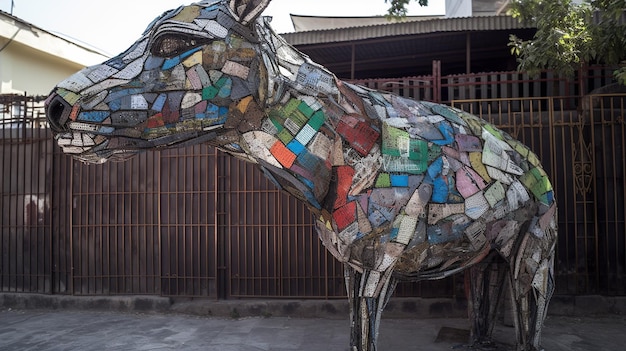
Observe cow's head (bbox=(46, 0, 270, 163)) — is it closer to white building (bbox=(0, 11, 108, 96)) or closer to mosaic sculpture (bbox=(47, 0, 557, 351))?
mosaic sculpture (bbox=(47, 0, 557, 351))

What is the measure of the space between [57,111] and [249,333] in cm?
376

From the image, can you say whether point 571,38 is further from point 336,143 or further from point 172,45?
point 172,45

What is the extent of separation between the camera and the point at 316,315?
245 inches

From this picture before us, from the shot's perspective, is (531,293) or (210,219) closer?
(531,293)

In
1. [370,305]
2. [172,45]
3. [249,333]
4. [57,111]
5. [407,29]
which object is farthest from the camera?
[407,29]

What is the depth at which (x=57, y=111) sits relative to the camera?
2.37m

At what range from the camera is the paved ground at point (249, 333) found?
192 inches

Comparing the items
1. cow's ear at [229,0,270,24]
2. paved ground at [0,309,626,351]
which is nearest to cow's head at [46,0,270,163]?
cow's ear at [229,0,270,24]

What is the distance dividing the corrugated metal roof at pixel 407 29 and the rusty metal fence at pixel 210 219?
1.44m

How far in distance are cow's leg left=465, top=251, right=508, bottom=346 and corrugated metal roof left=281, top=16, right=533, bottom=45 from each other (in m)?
4.21

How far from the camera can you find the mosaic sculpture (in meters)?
2.45

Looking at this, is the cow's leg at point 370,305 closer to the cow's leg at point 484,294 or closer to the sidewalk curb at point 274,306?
the cow's leg at point 484,294

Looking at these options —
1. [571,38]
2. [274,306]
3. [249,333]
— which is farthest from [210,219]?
[571,38]

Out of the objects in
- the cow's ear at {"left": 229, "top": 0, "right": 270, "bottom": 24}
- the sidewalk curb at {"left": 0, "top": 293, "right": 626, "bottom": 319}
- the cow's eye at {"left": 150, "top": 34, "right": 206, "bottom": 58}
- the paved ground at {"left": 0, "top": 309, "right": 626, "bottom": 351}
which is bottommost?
the paved ground at {"left": 0, "top": 309, "right": 626, "bottom": 351}
